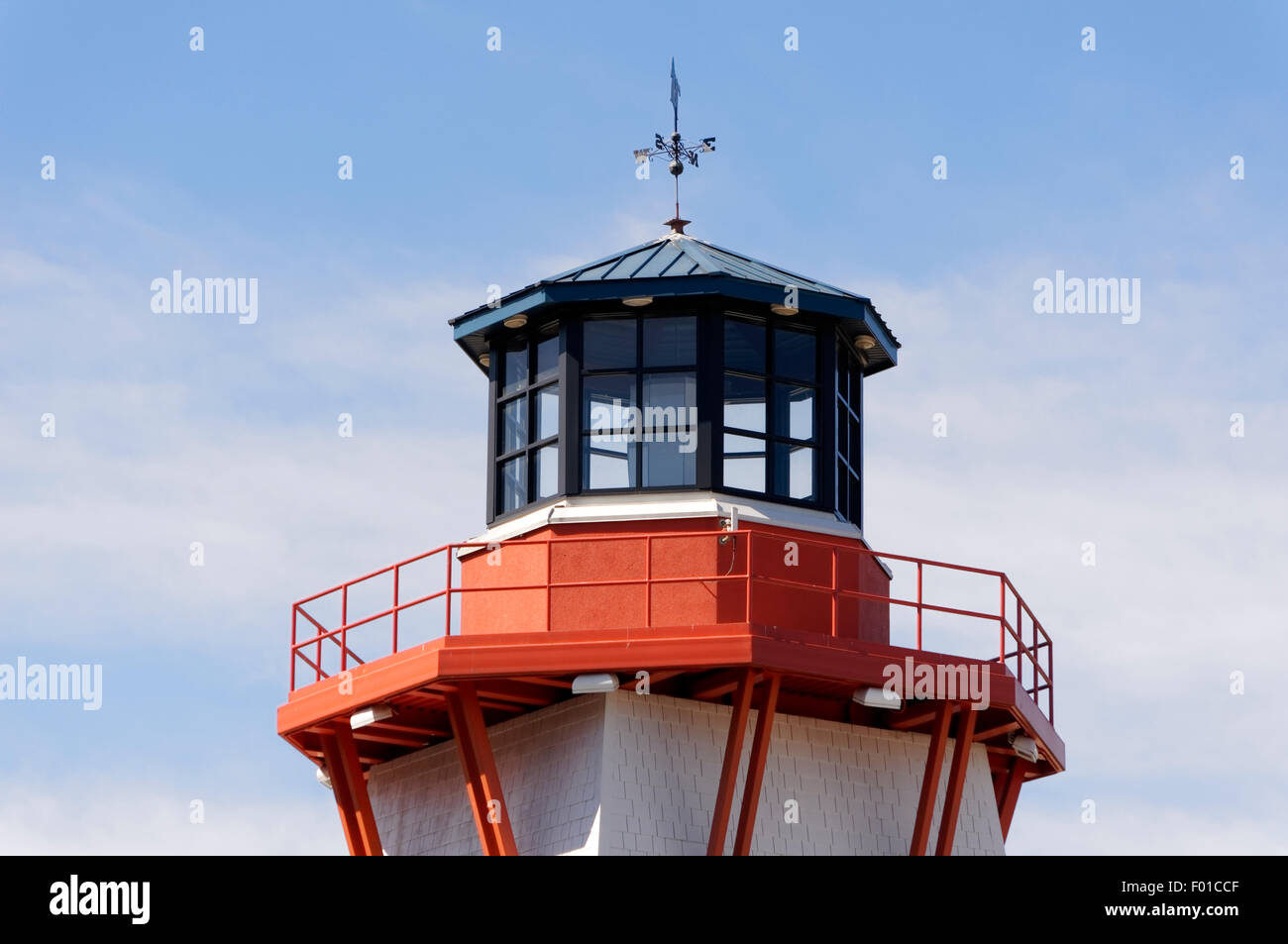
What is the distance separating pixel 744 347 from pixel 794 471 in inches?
62.5

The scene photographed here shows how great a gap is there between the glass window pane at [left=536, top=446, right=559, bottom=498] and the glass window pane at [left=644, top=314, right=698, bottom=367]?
5.09 feet

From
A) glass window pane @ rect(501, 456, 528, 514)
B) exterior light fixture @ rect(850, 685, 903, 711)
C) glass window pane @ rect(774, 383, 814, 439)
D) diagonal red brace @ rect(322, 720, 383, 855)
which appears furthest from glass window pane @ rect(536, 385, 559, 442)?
exterior light fixture @ rect(850, 685, 903, 711)

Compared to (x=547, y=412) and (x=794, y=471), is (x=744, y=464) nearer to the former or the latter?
(x=794, y=471)

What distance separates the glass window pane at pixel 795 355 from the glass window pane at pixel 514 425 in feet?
10.1

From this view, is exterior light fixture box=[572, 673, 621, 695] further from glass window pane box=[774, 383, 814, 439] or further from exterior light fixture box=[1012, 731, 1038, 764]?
exterior light fixture box=[1012, 731, 1038, 764]

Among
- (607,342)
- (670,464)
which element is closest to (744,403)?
(670,464)

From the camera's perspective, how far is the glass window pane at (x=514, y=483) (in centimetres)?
3322

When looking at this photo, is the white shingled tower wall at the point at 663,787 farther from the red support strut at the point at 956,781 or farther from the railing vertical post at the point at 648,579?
the railing vertical post at the point at 648,579

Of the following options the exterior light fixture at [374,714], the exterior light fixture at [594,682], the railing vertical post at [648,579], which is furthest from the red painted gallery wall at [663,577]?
the exterior light fixture at [374,714]

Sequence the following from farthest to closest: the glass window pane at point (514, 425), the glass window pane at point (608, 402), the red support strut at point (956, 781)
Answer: the glass window pane at point (514, 425)
the glass window pane at point (608, 402)
the red support strut at point (956, 781)

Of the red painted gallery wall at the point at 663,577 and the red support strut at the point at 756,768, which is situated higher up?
the red painted gallery wall at the point at 663,577
